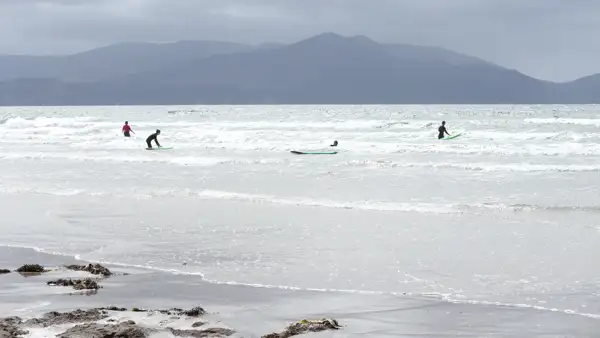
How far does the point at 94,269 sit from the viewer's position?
30.8ft

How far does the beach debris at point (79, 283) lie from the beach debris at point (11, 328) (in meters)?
1.52

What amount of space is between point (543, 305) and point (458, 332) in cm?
143

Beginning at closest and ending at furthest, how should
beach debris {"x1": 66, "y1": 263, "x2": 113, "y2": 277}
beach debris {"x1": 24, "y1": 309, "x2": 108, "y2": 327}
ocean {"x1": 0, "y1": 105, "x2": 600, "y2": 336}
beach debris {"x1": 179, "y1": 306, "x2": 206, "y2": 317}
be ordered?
beach debris {"x1": 24, "y1": 309, "x2": 108, "y2": 327} < beach debris {"x1": 179, "y1": 306, "x2": 206, "y2": 317} < ocean {"x1": 0, "y1": 105, "x2": 600, "y2": 336} < beach debris {"x1": 66, "y1": 263, "x2": 113, "y2": 277}

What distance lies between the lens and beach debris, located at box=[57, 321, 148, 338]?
6340mm

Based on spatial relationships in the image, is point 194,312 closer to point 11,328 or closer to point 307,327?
point 307,327

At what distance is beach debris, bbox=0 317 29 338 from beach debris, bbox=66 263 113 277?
2336mm

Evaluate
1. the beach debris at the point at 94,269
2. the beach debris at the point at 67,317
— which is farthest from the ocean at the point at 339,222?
the beach debris at the point at 67,317

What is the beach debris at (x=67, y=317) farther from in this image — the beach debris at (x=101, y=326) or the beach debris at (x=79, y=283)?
the beach debris at (x=79, y=283)

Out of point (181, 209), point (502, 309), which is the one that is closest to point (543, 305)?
point (502, 309)

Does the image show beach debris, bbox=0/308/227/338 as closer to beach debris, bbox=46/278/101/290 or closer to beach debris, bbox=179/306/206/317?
beach debris, bbox=179/306/206/317

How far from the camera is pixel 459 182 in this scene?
20.3m

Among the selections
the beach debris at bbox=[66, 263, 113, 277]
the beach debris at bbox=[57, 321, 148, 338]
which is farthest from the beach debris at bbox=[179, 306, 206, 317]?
the beach debris at bbox=[66, 263, 113, 277]

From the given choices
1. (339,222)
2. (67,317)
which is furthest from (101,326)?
(339,222)

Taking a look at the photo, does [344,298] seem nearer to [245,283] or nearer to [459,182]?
[245,283]
